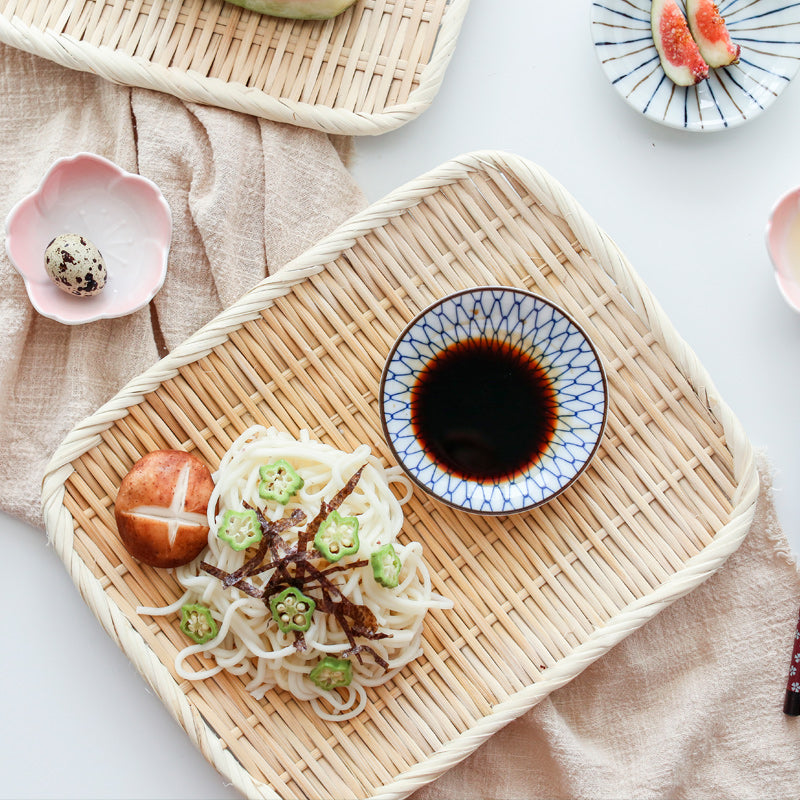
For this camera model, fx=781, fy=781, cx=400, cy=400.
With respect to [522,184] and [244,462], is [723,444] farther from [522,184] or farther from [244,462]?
[244,462]

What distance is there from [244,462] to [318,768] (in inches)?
31.9

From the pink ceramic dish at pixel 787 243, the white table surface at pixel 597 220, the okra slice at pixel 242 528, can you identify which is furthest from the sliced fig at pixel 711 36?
the okra slice at pixel 242 528

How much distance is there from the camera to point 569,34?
2.38m

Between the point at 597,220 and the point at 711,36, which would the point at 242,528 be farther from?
the point at 711,36

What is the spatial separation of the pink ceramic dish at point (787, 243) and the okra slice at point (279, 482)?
1.46m

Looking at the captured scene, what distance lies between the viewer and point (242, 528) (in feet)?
A: 6.28

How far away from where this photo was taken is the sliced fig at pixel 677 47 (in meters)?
2.26

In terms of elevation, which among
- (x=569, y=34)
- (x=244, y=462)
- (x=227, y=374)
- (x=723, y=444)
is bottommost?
(x=244, y=462)

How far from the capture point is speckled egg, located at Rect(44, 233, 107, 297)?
6.96 feet

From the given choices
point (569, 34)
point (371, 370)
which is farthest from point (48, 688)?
point (569, 34)

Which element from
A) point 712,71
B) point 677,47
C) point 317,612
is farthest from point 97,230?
point 712,71

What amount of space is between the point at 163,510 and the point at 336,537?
437mm

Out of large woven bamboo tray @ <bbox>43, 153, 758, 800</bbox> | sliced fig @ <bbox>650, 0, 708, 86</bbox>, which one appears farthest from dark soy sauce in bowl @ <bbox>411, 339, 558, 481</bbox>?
sliced fig @ <bbox>650, 0, 708, 86</bbox>

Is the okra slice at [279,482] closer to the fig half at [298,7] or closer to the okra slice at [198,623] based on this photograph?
the okra slice at [198,623]
